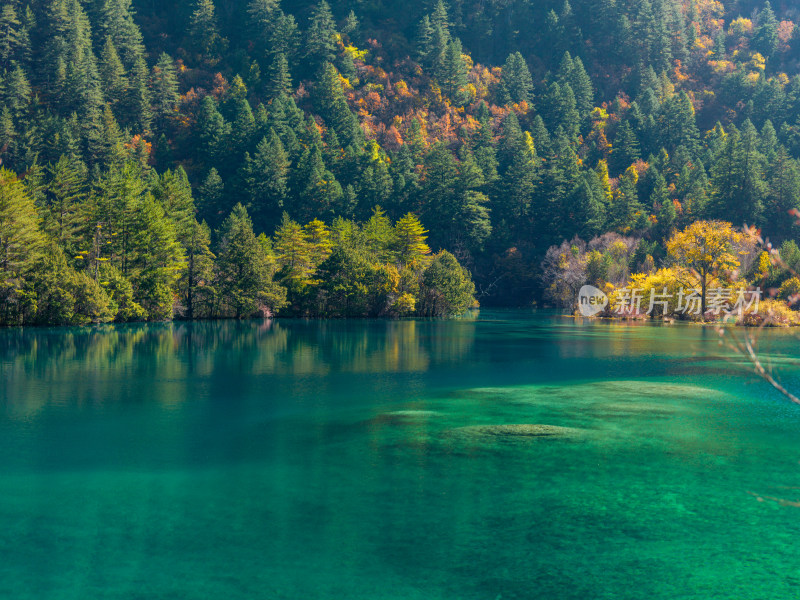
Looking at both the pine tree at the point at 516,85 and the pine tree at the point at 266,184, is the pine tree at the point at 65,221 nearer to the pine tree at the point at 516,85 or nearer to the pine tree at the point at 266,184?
the pine tree at the point at 266,184

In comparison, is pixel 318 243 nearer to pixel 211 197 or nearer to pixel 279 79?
pixel 211 197

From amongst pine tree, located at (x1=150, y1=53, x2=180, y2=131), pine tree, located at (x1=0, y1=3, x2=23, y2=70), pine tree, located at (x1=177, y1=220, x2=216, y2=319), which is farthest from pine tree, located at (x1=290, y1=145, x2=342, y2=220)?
pine tree, located at (x1=0, y1=3, x2=23, y2=70)

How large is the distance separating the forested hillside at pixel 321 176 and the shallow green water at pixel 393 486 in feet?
162

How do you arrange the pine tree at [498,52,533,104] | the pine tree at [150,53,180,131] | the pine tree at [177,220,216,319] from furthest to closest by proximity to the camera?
the pine tree at [498,52,533,104] < the pine tree at [150,53,180,131] < the pine tree at [177,220,216,319]

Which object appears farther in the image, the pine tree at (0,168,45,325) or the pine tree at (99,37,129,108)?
the pine tree at (99,37,129,108)

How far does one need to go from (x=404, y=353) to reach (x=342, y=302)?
49.9 meters

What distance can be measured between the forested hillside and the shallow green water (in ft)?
162

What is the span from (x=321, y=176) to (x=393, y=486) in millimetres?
128996

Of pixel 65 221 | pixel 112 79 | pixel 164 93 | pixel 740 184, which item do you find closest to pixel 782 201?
pixel 740 184

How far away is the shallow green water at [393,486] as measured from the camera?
42.6 ft

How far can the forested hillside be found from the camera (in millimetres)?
84375

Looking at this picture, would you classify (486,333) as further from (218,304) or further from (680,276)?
(218,304)

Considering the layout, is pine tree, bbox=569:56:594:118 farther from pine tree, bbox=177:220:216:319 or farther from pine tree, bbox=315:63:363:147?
pine tree, bbox=177:220:216:319

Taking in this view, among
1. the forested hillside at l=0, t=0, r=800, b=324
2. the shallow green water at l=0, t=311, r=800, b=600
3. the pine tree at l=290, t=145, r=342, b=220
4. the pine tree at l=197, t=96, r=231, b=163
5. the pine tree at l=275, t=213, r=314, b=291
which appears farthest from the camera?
the pine tree at l=197, t=96, r=231, b=163
